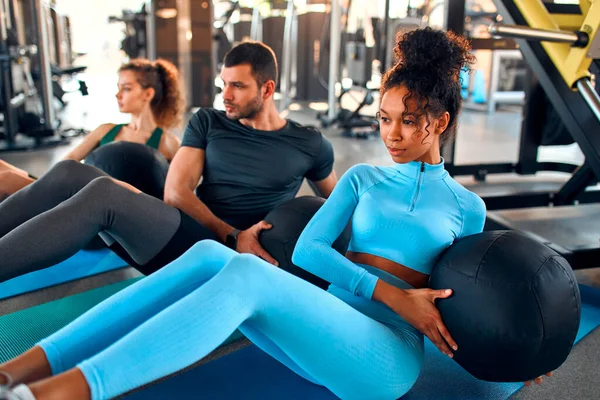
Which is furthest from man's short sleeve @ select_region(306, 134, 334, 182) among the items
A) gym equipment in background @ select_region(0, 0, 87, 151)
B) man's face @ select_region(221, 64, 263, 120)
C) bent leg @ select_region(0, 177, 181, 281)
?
gym equipment in background @ select_region(0, 0, 87, 151)

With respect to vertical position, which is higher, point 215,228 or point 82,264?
point 215,228

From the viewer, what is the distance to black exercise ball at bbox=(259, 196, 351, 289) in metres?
1.70

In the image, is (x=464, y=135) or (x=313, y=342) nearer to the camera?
(x=313, y=342)

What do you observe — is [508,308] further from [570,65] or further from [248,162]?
[570,65]

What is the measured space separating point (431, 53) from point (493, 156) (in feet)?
12.1

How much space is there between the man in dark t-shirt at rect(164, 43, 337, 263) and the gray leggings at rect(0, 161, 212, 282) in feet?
0.82

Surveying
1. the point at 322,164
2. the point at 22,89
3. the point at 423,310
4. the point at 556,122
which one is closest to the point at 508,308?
the point at 423,310

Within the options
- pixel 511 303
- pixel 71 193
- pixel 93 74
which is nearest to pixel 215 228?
pixel 71 193

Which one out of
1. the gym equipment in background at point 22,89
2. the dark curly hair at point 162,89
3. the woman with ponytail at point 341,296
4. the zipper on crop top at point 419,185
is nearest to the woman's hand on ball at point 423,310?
the woman with ponytail at point 341,296

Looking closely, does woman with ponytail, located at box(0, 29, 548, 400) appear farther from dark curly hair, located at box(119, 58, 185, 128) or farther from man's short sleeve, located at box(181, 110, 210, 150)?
dark curly hair, located at box(119, 58, 185, 128)

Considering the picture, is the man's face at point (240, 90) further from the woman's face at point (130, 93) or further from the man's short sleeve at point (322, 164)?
the woman's face at point (130, 93)

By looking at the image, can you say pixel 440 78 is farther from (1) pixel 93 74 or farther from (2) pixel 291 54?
(1) pixel 93 74

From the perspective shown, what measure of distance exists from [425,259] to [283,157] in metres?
0.81

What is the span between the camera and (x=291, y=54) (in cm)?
708
